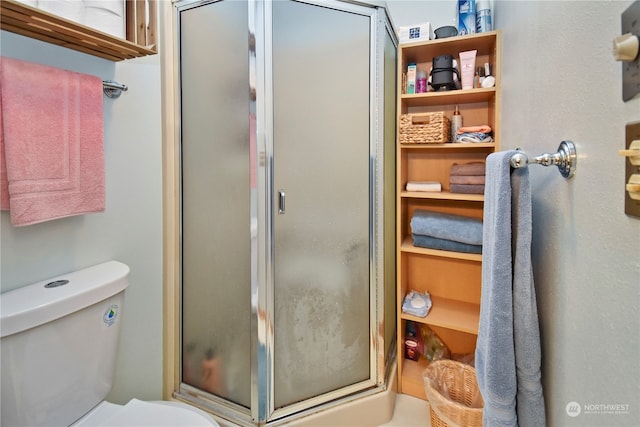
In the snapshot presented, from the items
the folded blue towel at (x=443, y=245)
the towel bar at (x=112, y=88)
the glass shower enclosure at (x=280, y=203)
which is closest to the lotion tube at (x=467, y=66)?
the glass shower enclosure at (x=280, y=203)

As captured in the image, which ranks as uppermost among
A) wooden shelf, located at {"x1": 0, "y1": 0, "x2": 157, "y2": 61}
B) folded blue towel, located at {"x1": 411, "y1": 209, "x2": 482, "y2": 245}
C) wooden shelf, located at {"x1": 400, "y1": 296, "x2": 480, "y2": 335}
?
wooden shelf, located at {"x1": 0, "y1": 0, "x2": 157, "y2": 61}

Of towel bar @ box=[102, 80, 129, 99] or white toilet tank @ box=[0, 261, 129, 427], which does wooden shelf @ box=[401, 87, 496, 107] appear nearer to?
towel bar @ box=[102, 80, 129, 99]

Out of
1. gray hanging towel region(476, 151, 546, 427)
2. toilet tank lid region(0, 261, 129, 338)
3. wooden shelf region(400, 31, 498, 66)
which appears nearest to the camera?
gray hanging towel region(476, 151, 546, 427)

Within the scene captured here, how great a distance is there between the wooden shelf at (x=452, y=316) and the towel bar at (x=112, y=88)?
162 cm

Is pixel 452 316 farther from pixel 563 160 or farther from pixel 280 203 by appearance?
pixel 563 160

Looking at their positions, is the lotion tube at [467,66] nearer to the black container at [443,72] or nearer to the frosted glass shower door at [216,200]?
the black container at [443,72]

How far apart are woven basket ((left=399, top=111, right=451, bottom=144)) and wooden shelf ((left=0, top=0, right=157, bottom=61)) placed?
1123mm

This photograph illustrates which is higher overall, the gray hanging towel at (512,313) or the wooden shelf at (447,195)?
the wooden shelf at (447,195)

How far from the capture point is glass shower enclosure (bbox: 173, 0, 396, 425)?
47.3 inches

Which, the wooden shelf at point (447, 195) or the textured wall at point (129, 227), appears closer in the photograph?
the textured wall at point (129, 227)

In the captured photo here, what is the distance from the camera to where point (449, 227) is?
151 cm

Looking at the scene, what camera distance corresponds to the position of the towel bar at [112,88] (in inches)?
45.1

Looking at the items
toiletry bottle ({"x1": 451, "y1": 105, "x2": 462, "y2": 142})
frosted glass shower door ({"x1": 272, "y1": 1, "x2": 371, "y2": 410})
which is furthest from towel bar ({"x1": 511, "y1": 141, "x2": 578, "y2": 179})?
toiletry bottle ({"x1": 451, "y1": 105, "x2": 462, "y2": 142})

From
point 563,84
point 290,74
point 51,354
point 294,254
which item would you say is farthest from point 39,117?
point 563,84
